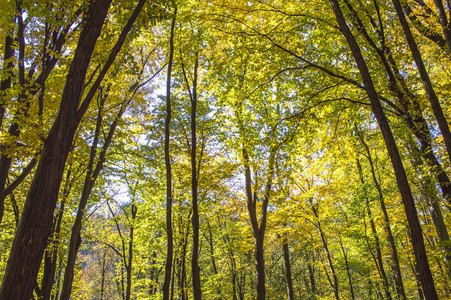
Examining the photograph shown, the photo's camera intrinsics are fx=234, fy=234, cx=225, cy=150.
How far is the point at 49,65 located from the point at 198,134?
6309mm

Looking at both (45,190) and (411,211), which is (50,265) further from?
(411,211)

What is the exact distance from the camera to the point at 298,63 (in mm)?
6547

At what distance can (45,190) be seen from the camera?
2.49 m

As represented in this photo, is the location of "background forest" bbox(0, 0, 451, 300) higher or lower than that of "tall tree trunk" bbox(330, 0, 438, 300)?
higher

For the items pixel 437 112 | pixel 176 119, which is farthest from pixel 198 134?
pixel 437 112

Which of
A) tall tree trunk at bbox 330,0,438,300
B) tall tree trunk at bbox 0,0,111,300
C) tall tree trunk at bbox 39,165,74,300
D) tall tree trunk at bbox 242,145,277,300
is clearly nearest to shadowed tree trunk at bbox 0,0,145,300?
tall tree trunk at bbox 0,0,111,300

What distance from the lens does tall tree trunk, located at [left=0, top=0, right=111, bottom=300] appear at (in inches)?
89.0

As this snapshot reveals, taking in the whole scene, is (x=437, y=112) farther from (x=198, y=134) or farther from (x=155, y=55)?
(x=155, y=55)

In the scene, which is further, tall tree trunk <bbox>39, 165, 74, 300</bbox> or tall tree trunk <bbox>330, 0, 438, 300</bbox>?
tall tree trunk <bbox>39, 165, 74, 300</bbox>

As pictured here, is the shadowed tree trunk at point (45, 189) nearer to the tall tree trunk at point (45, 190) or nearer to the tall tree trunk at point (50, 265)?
the tall tree trunk at point (45, 190)

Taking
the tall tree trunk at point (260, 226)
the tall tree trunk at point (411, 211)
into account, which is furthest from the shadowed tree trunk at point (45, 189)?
the tall tree trunk at point (260, 226)

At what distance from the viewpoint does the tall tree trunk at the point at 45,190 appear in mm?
2260

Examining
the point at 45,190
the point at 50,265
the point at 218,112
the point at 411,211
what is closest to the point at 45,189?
the point at 45,190

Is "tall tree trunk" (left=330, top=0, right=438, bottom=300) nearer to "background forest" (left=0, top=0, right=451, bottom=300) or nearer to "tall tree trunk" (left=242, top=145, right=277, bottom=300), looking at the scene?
"background forest" (left=0, top=0, right=451, bottom=300)
